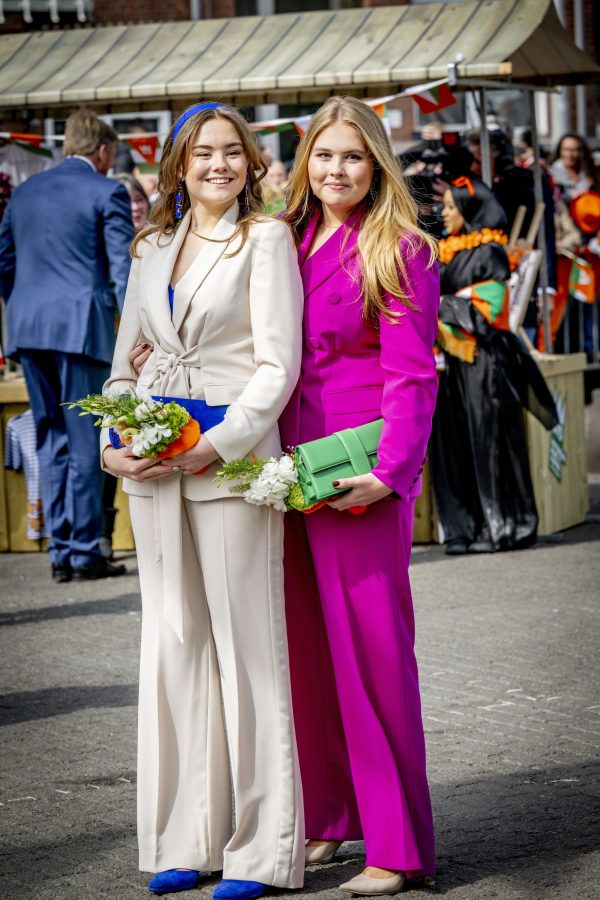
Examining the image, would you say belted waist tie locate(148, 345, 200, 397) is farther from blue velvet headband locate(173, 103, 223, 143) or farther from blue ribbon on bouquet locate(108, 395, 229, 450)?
blue velvet headband locate(173, 103, 223, 143)

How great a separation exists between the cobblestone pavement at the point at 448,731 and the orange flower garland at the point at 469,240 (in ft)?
5.70

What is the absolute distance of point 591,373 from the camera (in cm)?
1342

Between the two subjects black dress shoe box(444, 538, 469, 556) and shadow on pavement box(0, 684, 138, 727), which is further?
black dress shoe box(444, 538, 469, 556)

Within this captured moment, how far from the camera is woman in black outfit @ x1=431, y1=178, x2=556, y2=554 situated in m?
8.68

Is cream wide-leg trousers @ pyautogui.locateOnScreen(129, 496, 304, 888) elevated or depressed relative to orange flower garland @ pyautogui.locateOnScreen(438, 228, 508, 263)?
depressed

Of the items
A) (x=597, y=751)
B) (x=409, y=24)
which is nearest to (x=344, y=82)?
(x=409, y=24)

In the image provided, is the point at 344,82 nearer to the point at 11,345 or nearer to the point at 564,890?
the point at 11,345

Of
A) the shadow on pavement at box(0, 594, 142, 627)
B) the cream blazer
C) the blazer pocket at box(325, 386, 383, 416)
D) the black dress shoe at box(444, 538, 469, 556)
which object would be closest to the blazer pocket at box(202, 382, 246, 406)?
the cream blazer

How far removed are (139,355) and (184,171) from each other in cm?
48

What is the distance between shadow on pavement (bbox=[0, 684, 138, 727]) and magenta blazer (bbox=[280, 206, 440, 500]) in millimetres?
2290

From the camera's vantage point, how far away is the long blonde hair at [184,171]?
3.83 metres

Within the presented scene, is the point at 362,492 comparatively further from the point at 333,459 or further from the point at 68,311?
the point at 68,311

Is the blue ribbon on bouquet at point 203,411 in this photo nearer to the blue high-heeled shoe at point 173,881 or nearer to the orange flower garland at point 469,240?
the blue high-heeled shoe at point 173,881

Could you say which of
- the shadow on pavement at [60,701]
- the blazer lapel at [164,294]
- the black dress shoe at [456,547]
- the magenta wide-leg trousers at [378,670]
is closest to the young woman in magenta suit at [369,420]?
the magenta wide-leg trousers at [378,670]
